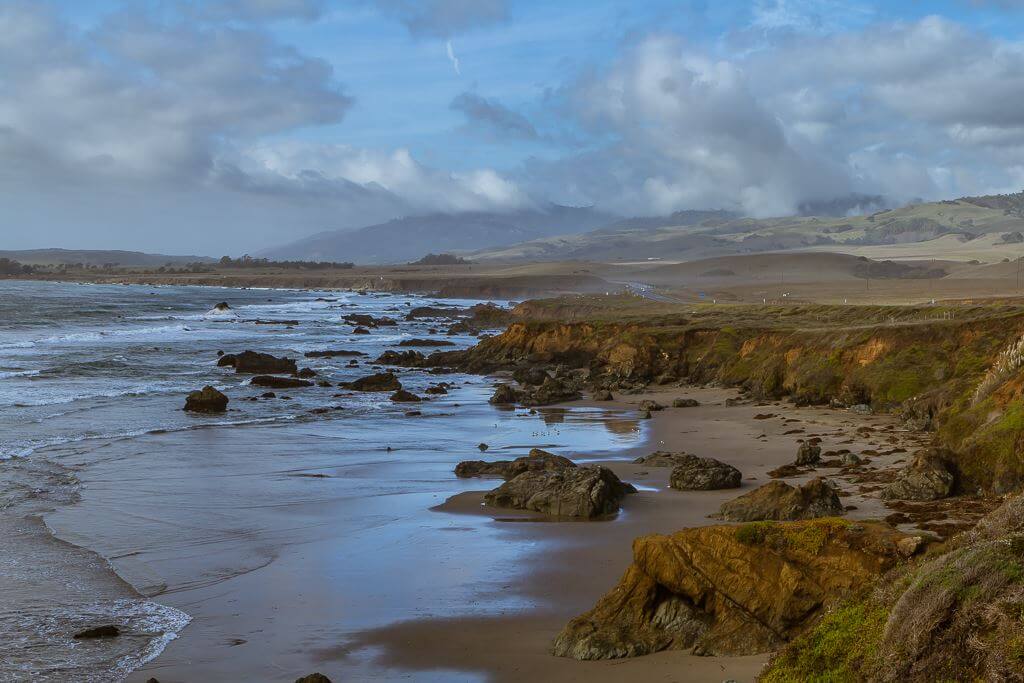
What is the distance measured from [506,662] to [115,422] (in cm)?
2124

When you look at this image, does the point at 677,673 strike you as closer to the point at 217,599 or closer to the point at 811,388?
the point at 217,599

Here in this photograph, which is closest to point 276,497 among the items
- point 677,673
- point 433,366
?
point 677,673

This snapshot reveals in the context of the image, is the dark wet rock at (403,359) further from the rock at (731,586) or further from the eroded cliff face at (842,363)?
the rock at (731,586)

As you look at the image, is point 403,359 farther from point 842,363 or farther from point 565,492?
point 565,492

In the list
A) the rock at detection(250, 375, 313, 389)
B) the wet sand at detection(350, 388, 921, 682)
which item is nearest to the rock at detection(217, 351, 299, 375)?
the rock at detection(250, 375, 313, 389)

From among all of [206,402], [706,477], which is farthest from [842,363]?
[206,402]

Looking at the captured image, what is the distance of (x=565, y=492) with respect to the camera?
15.3 meters

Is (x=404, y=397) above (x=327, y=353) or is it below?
below

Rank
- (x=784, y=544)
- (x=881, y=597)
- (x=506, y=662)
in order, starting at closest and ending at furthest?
1. (x=881, y=597)
2. (x=784, y=544)
3. (x=506, y=662)

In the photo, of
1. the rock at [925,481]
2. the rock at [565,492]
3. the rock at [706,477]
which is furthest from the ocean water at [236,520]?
the rock at [925,481]

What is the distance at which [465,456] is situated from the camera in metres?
21.9

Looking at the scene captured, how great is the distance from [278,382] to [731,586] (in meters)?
31.3

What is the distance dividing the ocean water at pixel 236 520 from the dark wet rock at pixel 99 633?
0.58 ft

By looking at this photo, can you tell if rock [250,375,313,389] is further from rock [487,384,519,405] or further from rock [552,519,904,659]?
rock [552,519,904,659]
